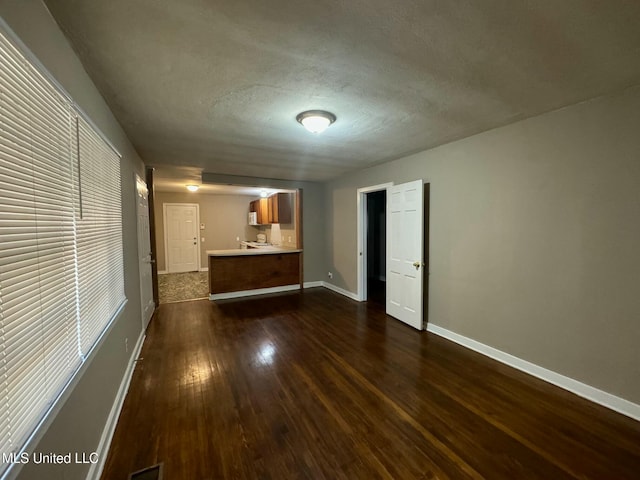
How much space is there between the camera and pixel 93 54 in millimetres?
1579

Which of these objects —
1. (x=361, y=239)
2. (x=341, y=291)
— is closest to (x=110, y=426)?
(x=361, y=239)

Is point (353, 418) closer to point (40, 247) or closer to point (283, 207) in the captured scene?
point (40, 247)

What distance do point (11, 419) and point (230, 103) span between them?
2.15m

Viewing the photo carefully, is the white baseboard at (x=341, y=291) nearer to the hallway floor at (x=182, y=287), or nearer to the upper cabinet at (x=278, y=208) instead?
the upper cabinet at (x=278, y=208)

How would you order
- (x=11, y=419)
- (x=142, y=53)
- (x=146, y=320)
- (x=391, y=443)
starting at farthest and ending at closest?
(x=146, y=320) < (x=391, y=443) < (x=142, y=53) < (x=11, y=419)

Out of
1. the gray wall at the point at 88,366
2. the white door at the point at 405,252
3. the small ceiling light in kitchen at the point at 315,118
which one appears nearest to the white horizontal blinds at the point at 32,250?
the gray wall at the point at 88,366

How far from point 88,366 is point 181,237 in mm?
6966

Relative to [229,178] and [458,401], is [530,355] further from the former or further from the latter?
[229,178]

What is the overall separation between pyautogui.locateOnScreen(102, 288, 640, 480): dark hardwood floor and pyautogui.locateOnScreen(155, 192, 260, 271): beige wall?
Answer: 17.7ft

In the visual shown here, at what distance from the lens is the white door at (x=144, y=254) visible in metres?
3.50

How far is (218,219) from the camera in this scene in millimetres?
8352

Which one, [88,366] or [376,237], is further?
[376,237]

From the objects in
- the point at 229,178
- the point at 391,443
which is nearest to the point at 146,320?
the point at 229,178

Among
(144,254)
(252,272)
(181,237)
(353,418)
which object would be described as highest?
(181,237)
